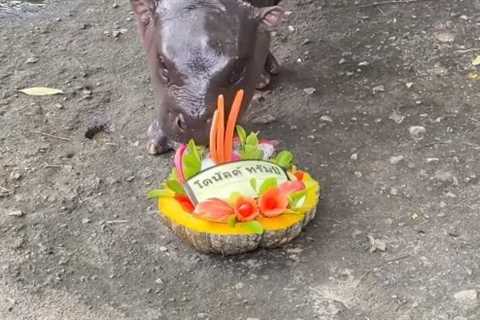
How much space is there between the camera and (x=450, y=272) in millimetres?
3150

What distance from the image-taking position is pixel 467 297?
303cm

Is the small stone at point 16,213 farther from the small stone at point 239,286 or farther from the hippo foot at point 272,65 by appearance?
the hippo foot at point 272,65

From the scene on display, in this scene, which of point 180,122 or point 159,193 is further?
point 180,122

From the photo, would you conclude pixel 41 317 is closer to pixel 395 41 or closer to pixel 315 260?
pixel 315 260

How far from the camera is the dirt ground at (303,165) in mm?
3107

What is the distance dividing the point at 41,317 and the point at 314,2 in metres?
2.95

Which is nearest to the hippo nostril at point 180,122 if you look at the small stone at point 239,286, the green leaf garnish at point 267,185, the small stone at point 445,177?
the green leaf garnish at point 267,185

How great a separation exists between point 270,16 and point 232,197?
3.13 feet

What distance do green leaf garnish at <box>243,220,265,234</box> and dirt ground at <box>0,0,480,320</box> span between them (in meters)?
0.18

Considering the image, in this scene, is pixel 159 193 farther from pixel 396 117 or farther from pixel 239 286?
pixel 396 117

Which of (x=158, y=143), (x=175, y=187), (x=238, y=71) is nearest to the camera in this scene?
(x=175, y=187)

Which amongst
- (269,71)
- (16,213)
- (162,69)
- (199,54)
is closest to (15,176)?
(16,213)

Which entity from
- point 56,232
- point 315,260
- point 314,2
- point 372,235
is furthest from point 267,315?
point 314,2

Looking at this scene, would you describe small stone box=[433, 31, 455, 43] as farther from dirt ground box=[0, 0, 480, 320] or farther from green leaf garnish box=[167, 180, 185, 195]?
green leaf garnish box=[167, 180, 185, 195]
